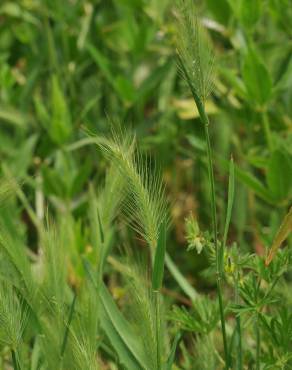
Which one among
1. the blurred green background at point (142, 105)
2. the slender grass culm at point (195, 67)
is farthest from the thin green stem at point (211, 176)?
the blurred green background at point (142, 105)

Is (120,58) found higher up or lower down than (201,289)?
higher up

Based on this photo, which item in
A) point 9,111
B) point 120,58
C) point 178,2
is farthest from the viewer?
point 120,58

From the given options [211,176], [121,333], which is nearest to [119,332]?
[121,333]

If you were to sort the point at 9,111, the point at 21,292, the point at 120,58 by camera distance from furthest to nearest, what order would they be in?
the point at 120,58, the point at 9,111, the point at 21,292

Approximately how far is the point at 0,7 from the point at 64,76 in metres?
0.27

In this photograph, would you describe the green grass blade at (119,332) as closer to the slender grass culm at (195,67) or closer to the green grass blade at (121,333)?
the green grass blade at (121,333)

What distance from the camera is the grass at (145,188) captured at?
105cm

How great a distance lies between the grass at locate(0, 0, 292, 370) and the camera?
1.05 metres

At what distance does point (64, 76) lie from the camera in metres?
2.03

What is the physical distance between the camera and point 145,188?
1004 mm

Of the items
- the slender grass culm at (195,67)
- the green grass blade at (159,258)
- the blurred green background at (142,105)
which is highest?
the slender grass culm at (195,67)

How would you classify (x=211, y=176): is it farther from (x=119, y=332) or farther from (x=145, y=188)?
(x=119, y=332)

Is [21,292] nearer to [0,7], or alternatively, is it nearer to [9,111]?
[9,111]

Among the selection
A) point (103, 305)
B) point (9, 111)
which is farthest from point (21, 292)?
point (9, 111)
